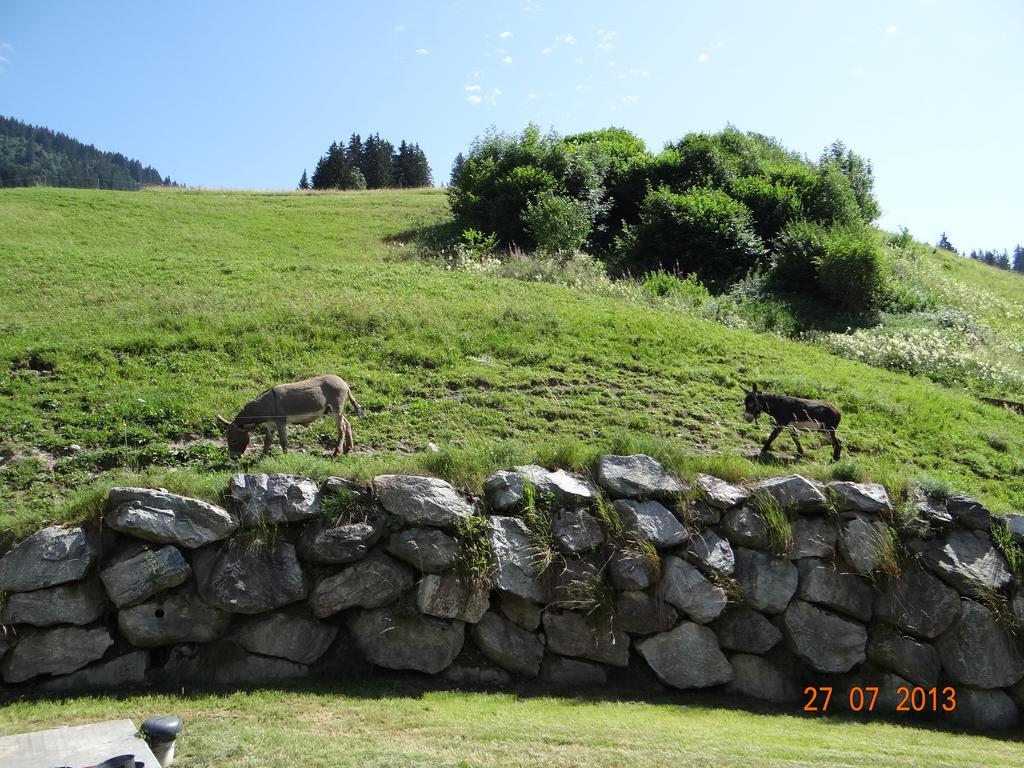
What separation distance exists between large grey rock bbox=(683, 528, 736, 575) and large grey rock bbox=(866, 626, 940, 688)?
1.96 metres

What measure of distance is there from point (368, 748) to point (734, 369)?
43.9ft

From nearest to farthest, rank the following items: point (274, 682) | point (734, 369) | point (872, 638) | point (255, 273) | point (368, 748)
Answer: point (368, 748) → point (274, 682) → point (872, 638) → point (734, 369) → point (255, 273)

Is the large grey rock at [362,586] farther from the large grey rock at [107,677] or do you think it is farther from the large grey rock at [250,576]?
the large grey rock at [107,677]

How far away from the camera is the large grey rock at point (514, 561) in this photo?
9.63 m

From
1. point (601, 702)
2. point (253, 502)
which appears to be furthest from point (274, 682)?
point (601, 702)

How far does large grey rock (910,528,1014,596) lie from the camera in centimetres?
1009

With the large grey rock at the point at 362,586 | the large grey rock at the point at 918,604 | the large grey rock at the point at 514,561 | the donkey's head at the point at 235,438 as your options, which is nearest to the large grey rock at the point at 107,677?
the large grey rock at the point at 362,586

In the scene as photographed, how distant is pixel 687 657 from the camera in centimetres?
972

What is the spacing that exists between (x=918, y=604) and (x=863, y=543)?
0.95 meters

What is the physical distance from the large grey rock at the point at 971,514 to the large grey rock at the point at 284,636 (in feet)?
26.5

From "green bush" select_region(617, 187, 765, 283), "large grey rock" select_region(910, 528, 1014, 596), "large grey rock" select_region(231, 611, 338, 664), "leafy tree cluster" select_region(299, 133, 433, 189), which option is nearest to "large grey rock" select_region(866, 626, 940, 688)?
"large grey rock" select_region(910, 528, 1014, 596)

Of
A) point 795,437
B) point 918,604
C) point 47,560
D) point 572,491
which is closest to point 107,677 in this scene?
point 47,560

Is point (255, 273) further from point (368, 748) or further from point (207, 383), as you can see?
point (368, 748)

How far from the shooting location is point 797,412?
13.9 meters
